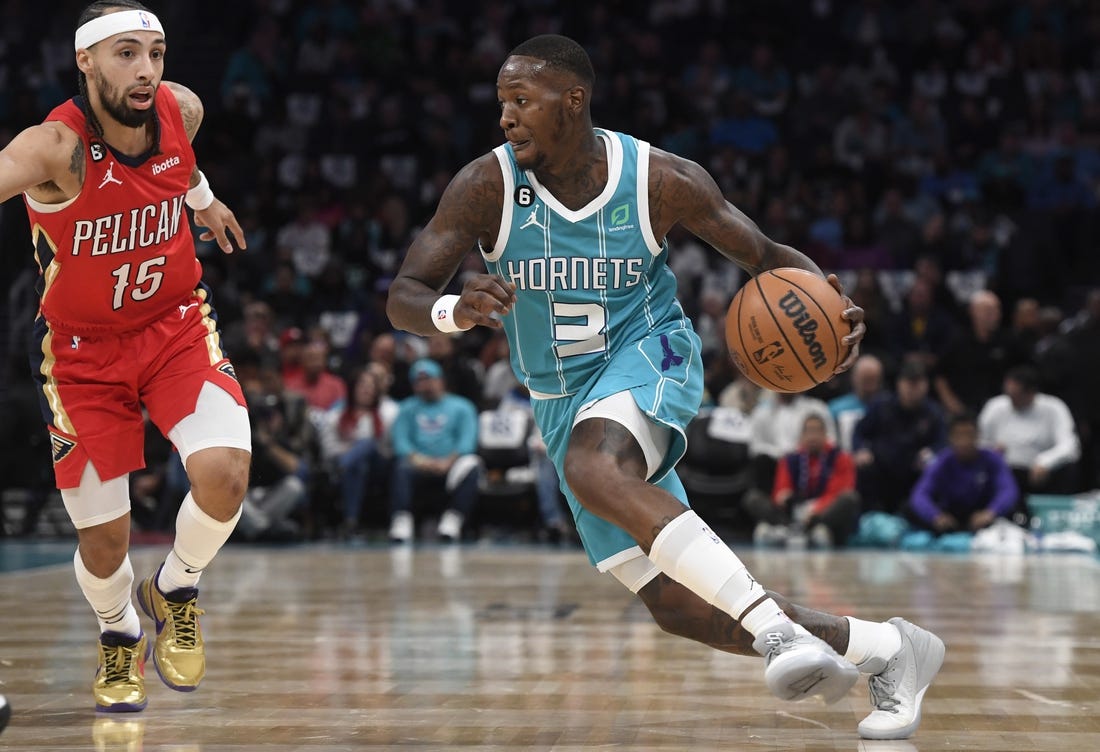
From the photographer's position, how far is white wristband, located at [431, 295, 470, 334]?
13.2 feet

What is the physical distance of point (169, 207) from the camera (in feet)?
15.5

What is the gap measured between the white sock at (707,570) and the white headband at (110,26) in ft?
7.20

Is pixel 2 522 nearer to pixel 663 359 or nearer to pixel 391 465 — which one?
Result: pixel 391 465

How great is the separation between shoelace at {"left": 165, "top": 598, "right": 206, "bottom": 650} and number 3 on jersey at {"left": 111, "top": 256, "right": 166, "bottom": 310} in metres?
0.99

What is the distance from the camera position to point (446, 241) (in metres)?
4.35

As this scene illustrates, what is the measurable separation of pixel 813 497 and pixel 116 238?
8632mm

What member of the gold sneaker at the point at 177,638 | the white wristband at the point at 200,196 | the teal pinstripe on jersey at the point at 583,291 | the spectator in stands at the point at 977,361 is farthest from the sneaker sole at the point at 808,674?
the spectator in stands at the point at 977,361

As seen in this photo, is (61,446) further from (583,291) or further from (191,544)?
(583,291)

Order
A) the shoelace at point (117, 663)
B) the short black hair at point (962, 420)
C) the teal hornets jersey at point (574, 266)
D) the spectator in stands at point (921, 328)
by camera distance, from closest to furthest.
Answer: the teal hornets jersey at point (574, 266) → the shoelace at point (117, 663) → the short black hair at point (962, 420) → the spectator in stands at point (921, 328)

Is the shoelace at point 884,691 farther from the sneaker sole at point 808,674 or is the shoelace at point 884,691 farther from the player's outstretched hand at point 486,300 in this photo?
the player's outstretched hand at point 486,300

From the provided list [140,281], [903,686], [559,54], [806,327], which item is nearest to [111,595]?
[140,281]

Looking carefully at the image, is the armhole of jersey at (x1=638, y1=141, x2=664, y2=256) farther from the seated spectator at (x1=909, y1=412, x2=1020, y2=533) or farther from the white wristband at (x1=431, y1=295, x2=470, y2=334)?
the seated spectator at (x1=909, y1=412, x2=1020, y2=533)

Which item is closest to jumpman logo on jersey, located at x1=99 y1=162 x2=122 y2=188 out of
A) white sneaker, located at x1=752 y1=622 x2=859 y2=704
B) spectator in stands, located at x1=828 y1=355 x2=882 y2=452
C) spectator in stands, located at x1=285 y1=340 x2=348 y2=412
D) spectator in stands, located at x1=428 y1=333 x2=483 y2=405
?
white sneaker, located at x1=752 y1=622 x2=859 y2=704

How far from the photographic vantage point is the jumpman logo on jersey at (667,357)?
4.38 metres
